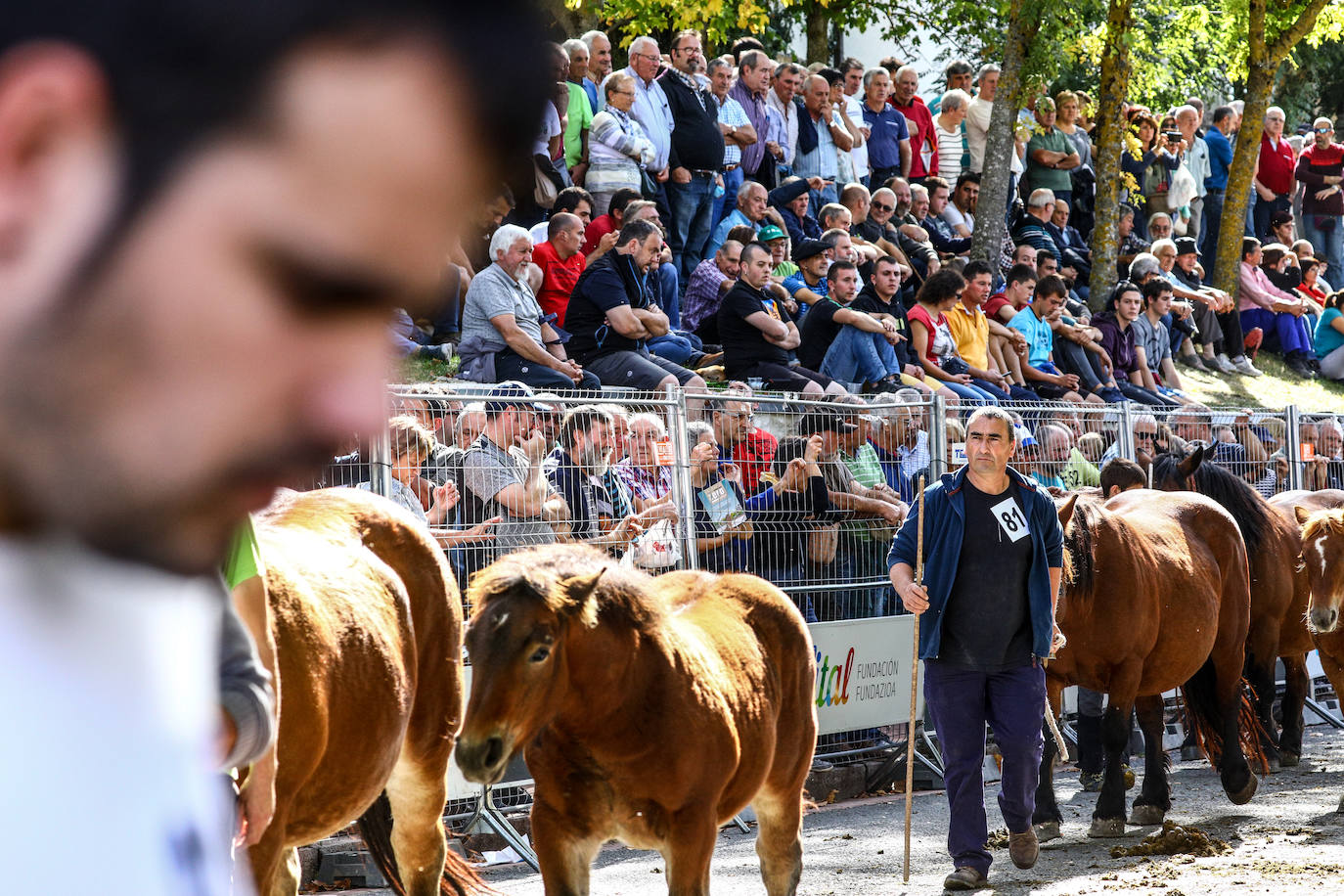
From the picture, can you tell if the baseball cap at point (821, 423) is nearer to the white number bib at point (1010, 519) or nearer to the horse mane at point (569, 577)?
the white number bib at point (1010, 519)

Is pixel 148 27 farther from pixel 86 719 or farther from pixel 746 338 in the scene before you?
pixel 746 338

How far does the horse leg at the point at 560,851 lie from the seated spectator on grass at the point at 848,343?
692 cm

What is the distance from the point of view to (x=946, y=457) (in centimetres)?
989

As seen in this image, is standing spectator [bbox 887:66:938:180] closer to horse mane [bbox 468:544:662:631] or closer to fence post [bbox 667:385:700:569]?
fence post [bbox 667:385:700:569]

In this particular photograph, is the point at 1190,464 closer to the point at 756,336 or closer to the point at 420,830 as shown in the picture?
the point at 756,336

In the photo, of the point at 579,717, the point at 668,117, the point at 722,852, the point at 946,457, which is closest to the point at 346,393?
the point at 579,717

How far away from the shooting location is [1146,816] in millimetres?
8789

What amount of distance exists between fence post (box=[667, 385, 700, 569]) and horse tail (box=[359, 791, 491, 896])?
3.19 metres

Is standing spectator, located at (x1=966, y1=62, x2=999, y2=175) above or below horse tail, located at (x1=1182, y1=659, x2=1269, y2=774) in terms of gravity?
above

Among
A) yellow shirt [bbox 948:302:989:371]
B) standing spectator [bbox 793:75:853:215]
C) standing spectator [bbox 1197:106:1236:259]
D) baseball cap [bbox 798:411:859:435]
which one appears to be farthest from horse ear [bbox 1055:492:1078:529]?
standing spectator [bbox 1197:106:1236:259]

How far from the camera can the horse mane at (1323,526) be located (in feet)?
31.9

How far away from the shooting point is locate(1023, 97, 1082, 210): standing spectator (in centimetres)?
1870

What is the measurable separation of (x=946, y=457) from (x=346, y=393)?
31.4ft

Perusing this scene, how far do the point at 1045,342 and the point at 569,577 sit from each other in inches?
422
